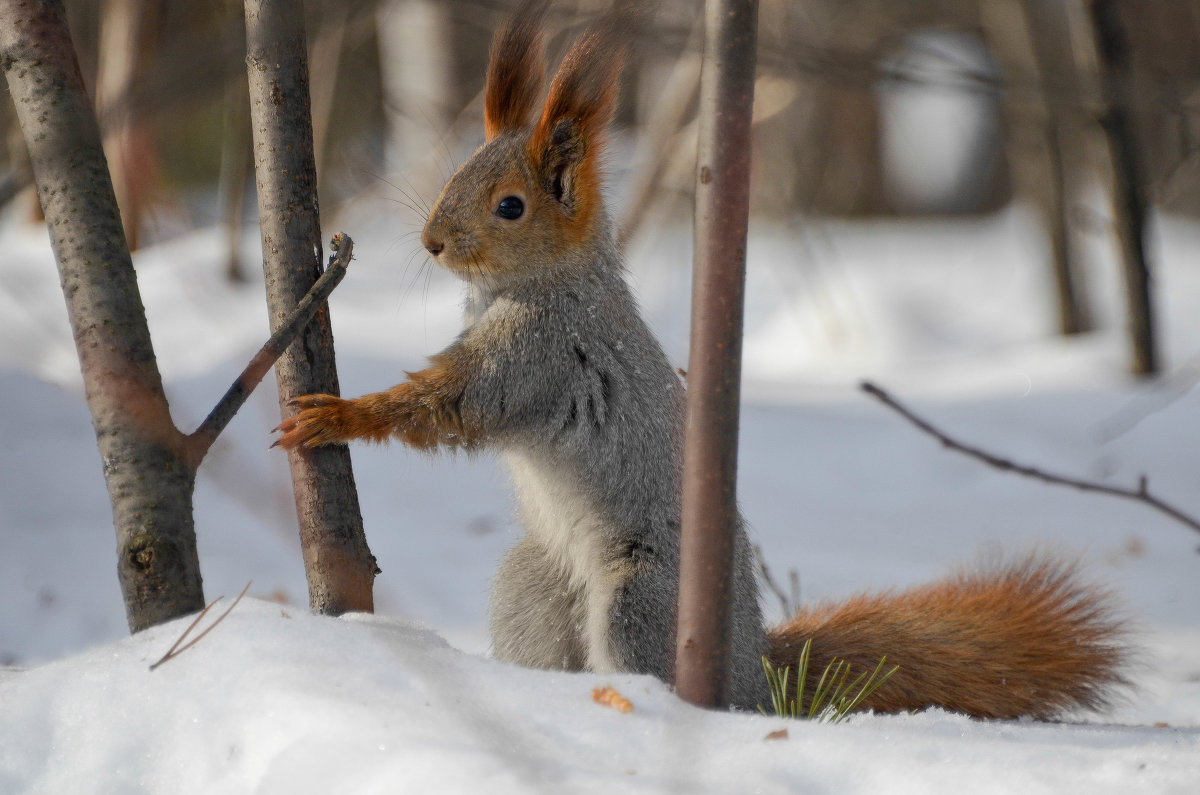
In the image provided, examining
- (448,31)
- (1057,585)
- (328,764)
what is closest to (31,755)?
(328,764)

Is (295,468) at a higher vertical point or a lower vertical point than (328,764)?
higher

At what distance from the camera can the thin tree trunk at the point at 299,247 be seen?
5.14ft

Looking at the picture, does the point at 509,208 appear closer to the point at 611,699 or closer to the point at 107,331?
the point at 107,331

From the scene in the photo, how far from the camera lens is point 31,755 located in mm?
1164

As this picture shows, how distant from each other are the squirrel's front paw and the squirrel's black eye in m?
0.51

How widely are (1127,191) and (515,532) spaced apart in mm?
3142

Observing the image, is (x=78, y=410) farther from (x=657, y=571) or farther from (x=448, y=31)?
(x=448, y=31)

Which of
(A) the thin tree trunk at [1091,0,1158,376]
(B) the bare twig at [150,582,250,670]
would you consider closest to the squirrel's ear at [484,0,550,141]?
(B) the bare twig at [150,582,250,670]

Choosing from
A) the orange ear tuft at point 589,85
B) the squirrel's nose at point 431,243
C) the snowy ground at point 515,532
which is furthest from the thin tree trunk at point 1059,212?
the squirrel's nose at point 431,243

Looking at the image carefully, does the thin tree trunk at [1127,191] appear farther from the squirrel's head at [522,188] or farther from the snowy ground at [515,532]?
the squirrel's head at [522,188]

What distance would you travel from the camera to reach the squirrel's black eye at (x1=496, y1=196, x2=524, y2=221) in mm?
2002

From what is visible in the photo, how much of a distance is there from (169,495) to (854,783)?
0.90 meters

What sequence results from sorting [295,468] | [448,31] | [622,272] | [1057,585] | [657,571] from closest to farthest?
[295,468]
[657,571]
[1057,585]
[622,272]
[448,31]

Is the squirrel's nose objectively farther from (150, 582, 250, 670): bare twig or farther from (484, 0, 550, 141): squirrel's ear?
(150, 582, 250, 670): bare twig
